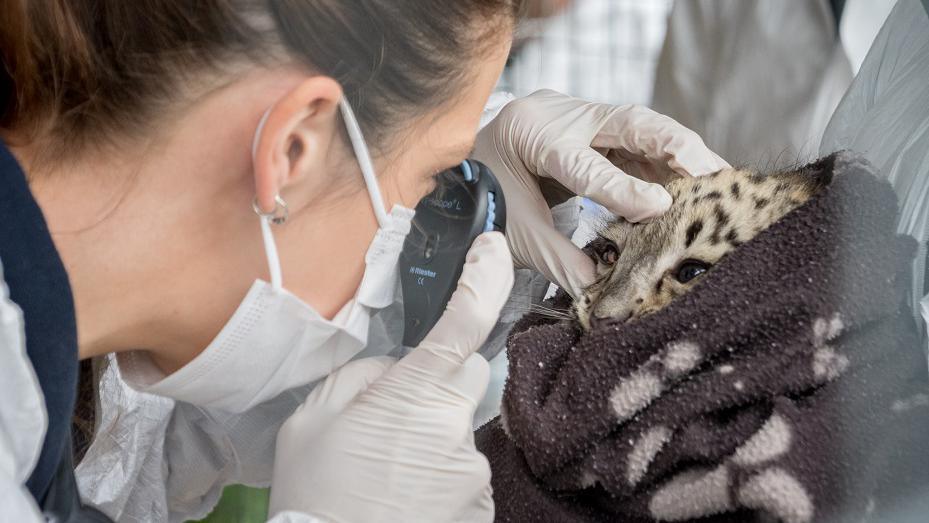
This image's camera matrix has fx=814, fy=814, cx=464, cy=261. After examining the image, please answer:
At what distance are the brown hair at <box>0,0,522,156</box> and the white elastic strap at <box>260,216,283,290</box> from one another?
0.40 ft

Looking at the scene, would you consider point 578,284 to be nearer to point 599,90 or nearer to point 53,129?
point 599,90

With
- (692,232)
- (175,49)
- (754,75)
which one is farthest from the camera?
(754,75)

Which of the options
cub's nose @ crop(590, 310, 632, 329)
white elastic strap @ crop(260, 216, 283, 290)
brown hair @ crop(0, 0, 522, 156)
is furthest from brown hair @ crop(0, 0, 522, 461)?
cub's nose @ crop(590, 310, 632, 329)

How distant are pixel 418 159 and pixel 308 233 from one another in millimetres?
113

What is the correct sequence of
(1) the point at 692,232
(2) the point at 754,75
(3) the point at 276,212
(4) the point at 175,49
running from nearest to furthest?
(4) the point at 175,49 < (3) the point at 276,212 < (1) the point at 692,232 < (2) the point at 754,75

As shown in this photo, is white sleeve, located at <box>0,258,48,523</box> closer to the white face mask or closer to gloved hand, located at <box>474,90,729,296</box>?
the white face mask

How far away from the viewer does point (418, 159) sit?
Result: 2.26 ft

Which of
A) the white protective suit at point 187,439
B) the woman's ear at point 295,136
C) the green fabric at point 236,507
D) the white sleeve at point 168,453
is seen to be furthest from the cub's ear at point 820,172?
the green fabric at point 236,507

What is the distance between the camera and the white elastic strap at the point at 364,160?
60 centimetres

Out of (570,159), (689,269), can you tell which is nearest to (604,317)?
(689,269)

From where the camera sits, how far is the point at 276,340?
735 millimetres

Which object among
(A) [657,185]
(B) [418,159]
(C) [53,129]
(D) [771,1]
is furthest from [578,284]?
(C) [53,129]

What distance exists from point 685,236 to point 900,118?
23 centimetres

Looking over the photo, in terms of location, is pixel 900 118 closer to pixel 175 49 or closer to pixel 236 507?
pixel 175 49
